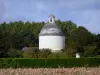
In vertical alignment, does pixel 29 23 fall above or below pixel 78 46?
above

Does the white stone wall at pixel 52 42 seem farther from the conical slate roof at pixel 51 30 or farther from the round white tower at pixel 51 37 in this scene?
the conical slate roof at pixel 51 30

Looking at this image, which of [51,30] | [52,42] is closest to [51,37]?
[52,42]

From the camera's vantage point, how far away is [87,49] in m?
84.2

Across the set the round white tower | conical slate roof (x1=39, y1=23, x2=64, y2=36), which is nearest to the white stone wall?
the round white tower

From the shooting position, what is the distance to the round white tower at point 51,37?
3772 inches

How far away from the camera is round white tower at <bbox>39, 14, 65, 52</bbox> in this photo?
95.8m

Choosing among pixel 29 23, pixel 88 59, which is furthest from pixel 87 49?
pixel 29 23

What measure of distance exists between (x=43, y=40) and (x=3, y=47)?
23.4 m

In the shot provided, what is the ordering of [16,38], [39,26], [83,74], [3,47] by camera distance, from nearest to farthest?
[83,74] → [3,47] → [16,38] → [39,26]

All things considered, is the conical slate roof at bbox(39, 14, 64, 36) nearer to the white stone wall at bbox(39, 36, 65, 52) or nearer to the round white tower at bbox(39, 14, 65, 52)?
the round white tower at bbox(39, 14, 65, 52)

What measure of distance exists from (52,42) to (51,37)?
5.48 ft

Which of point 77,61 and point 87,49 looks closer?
point 77,61

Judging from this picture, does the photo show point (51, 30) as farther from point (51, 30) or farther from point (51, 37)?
point (51, 37)

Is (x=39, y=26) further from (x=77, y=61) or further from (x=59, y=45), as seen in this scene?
(x=77, y=61)
